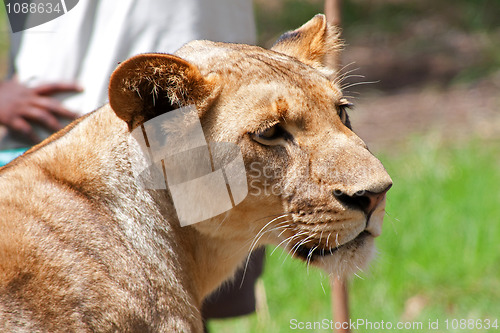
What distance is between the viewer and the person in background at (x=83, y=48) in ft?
10.9

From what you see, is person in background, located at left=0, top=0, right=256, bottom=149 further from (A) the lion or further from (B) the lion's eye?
(B) the lion's eye

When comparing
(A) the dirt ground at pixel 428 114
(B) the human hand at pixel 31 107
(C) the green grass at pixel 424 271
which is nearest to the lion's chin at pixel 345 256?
(B) the human hand at pixel 31 107

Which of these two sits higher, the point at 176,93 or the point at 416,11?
the point at 176,93

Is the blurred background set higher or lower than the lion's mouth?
lower

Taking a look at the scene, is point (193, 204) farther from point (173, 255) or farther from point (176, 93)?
point (176, 93)

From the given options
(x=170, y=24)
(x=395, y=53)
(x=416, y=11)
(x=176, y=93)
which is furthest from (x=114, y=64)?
(x=416, y=11)

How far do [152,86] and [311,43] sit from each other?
3.05ft

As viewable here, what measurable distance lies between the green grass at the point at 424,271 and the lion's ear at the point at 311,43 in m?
1.52

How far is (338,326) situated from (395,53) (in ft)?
21.4

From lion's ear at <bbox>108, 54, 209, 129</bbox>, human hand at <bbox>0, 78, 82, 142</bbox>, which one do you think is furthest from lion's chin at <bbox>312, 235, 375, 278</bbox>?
human hand at <bbox>0, 78, 82, 142</bbox>

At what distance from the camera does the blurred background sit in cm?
480

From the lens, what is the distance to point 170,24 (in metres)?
3.35

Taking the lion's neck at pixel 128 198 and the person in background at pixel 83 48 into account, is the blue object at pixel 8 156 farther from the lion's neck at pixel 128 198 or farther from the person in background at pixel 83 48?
the lion's neck at pixel 128 198

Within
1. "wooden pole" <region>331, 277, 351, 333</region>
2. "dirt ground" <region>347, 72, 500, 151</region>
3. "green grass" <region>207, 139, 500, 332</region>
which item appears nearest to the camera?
"wooden pole" <region>331, 277, 351, 333</region>
